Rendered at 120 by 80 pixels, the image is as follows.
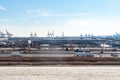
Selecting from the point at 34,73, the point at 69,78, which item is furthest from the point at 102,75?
the point at 34,73

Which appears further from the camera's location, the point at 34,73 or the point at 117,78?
the point at 34,73

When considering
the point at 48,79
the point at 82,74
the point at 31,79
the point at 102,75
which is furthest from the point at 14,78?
the point at 102,75

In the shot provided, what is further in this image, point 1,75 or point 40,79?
point 1,75

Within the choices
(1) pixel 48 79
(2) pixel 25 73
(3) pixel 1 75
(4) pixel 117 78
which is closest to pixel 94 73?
(4) pixel 117 78

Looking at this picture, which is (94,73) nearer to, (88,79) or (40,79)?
(88,79)

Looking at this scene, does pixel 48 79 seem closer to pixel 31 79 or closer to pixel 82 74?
pixel 31 79

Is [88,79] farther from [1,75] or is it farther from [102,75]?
[1,75]

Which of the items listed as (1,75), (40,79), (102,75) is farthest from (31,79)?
(102,75)
